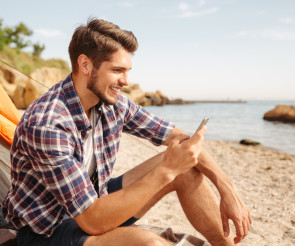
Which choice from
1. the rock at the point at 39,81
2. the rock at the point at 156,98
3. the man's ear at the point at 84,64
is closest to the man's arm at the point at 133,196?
the man's ear at the point at 84,64

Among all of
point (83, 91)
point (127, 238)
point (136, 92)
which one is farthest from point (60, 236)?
point (136, 92)

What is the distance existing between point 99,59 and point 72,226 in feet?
3.21

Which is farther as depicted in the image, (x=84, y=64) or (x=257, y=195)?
(x=257, y=195)

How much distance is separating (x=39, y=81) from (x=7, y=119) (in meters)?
18.4

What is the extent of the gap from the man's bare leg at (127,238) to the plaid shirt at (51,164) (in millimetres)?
199

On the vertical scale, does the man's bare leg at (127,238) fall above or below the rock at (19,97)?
above

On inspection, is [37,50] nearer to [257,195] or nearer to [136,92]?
[136,92]

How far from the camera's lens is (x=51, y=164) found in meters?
1.53

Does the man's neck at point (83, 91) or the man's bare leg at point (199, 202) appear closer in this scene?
the man's neck at point (83, 91)

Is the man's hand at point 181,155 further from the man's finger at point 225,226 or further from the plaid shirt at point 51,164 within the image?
the man's finger at point 225,226

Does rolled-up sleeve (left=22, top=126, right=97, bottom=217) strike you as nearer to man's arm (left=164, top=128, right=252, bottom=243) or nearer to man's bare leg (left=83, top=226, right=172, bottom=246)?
man's bare leg (left=83, top=226, right=172, bottom=246)

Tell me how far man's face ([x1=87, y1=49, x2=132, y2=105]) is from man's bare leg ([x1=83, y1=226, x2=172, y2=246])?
2.55 ft

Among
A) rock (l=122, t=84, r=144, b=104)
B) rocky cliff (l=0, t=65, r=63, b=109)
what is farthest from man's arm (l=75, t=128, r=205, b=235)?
rock (l=122, t=84, r=144, b=104)

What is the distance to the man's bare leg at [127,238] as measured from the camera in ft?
4.96
